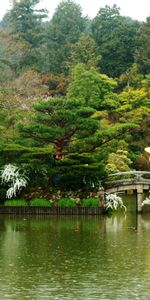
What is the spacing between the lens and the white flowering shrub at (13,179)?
99.0ft

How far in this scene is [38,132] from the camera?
1215 inches

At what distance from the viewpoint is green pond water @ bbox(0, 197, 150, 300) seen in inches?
605

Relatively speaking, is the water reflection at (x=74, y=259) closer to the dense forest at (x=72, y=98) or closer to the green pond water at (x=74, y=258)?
the green pond water at (x=74, y=258)

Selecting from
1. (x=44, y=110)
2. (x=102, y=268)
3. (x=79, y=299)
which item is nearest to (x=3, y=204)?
(x=44, y=110)

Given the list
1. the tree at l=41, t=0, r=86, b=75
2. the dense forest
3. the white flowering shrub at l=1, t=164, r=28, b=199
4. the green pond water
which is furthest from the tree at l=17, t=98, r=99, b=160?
the tree at l=41, t=0, r=86, b=75

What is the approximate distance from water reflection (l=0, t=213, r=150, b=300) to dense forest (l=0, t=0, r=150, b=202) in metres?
2.79

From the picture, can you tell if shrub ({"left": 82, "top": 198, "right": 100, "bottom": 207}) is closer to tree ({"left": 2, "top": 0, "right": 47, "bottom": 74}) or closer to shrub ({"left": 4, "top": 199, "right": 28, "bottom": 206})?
shrub ({"left": 4, "top": 199, "right": 28, "bottom": 206})

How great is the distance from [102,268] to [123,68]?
35.8 meters

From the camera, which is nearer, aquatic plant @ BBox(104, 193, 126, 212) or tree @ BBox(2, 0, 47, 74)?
aquatic plant @ BBox(104, 193, 126, 212)

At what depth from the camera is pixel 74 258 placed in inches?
757

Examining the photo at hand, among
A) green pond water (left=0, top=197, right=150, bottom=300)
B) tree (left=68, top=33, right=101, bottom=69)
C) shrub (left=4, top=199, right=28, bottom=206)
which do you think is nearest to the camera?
green pond water (left=0, top=197, right=150, bottom=300)

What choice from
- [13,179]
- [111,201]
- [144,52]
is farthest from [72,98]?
[144,52]

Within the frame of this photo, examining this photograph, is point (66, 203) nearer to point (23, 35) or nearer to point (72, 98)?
point (72, 98)

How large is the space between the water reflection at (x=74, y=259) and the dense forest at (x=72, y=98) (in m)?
2.79
